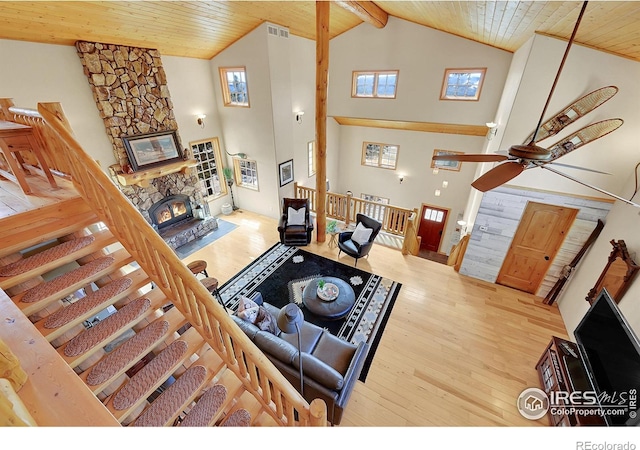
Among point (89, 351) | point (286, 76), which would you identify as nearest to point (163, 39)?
point (286, 76)

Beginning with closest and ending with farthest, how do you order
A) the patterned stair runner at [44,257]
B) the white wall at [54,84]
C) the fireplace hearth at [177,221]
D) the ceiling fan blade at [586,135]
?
the patterned stair runner at [44,257] → the ceiling fan blade at [586,135] → the white wall at [54,84] → the fireplace hearth at [177,221]

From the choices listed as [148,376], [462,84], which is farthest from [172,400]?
[462,84]

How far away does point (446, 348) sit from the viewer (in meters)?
3.56

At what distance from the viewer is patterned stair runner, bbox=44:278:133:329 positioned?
180 cm

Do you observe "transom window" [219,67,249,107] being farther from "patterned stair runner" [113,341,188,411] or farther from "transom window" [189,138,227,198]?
"patterned stair runner" [113,341,188,411]

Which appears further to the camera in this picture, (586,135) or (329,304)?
(329,304)

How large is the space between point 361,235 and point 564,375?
3245 mm

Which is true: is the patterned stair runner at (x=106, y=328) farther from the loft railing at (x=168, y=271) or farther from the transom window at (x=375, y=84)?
the transom window at (x=375, y=84)

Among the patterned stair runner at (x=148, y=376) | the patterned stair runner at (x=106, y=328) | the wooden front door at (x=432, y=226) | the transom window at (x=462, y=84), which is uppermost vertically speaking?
the transom window at (x=462, y=84)

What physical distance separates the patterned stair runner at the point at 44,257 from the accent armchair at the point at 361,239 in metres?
3.79

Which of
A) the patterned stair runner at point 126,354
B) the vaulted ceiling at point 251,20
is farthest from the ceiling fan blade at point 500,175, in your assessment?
the patterned stair runner at point 126,354

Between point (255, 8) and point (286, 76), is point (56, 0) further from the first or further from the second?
point (286, 76)

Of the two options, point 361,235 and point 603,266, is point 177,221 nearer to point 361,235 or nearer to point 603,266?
point 361,235

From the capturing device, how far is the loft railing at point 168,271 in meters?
1.73
